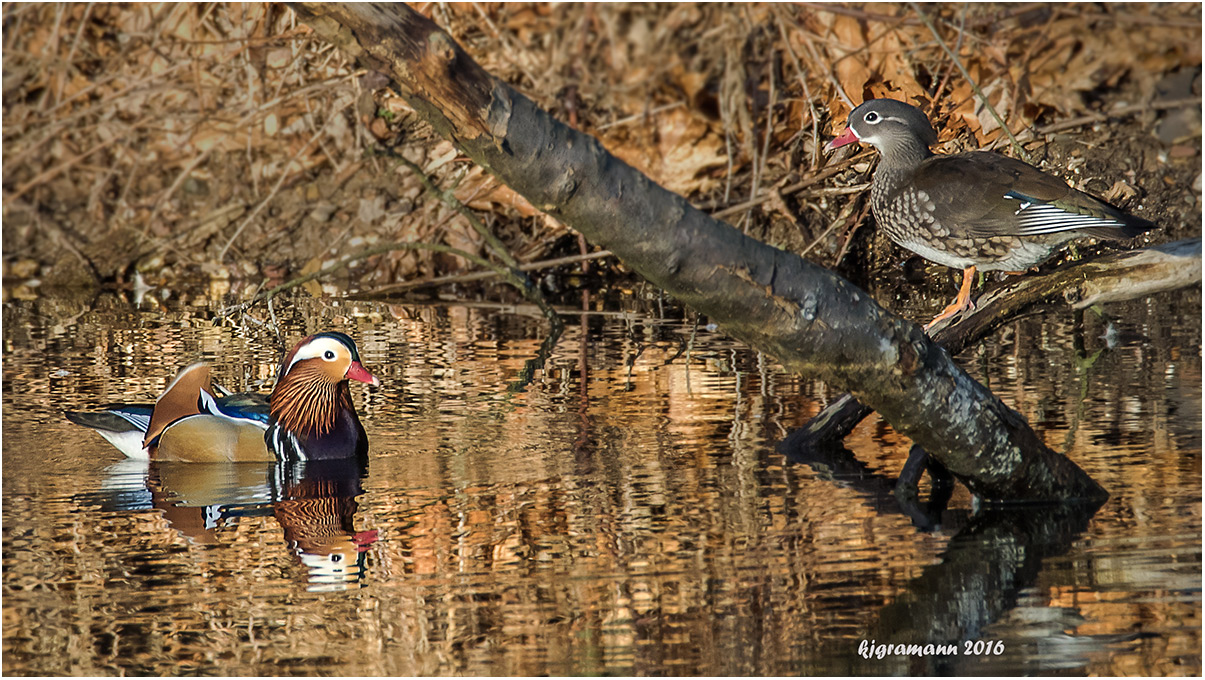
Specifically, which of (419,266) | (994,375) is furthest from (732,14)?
(994,375)

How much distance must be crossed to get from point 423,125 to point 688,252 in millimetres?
6276

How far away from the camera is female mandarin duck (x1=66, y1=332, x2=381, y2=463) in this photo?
4625 millimetres

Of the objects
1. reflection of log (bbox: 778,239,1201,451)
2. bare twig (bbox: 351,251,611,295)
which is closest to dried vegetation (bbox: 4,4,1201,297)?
bare twig (bbox: 351,251,611,295)

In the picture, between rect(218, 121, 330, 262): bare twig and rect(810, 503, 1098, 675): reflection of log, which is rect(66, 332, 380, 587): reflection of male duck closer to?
rect(810, 503, 1098, 675): reflection of log

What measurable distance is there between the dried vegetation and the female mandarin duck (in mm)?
3361

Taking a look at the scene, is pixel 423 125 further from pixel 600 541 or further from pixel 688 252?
pixel 688 252

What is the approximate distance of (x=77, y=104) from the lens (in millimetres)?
10055

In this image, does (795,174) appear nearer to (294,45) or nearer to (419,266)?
(419,266)

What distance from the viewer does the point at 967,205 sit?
437 centimetres

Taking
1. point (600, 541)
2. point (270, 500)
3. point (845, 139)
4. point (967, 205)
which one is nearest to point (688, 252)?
point (600, 541)

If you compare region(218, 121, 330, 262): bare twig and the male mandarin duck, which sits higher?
region(218, 121, 330, 262): bare twig

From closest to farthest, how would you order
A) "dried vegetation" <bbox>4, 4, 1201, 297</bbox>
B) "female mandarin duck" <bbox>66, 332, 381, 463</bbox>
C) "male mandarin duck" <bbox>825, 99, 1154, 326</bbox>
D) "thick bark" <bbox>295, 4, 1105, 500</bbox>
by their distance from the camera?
"thick bark" <bbox>295, 4, 1105, 500</bbox> < "male mandarin duck" <bbox>825, 99, 1154, 326</bbox> < "female mandarin duck" <bbox>66, 332, 381, 463</bbox> < "dried vegetation" <bbox>4, 4, 1201, 297</bbox>

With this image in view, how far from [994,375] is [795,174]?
6.78ft

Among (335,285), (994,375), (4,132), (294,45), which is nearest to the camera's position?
(994,375)
